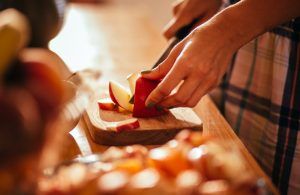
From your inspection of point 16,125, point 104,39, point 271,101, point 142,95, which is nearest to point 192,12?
point 271,101

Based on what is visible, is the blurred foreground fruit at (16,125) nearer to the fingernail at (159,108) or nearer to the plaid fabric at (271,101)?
the fingernail at (159,108)

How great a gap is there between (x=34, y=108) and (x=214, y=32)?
64 centimetres

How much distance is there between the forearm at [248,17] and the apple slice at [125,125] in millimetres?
257

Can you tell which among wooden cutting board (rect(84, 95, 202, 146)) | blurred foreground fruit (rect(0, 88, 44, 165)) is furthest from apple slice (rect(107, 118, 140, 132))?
blurred foreground fruit (rect(0, 88, 44, 165))

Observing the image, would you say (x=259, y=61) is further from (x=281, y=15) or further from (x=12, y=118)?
(x=12, y=118)

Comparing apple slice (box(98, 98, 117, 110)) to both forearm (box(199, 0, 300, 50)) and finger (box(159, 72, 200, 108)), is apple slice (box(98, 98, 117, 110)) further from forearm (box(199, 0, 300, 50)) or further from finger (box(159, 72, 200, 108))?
forearm (box(199, 0, 300, 50))

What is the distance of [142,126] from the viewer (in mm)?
1132

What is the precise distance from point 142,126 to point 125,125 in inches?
1.8

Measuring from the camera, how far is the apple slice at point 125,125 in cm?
110

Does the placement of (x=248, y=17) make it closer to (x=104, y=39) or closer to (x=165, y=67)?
(x=165, y=67)

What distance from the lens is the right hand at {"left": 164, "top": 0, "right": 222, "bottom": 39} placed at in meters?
1.51

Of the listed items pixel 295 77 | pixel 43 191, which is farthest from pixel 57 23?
pixel 295 77

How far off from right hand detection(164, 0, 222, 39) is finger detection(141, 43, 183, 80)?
36 cm

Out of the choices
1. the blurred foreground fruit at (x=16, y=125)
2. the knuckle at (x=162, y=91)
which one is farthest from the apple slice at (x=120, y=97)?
the blurred foreground fruit at (x=16, y=125)
